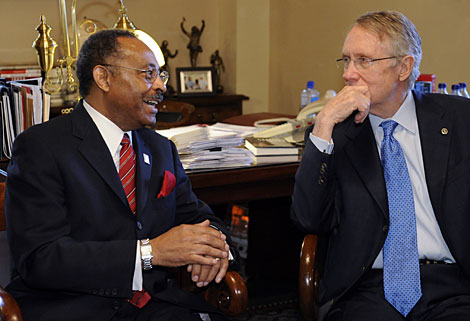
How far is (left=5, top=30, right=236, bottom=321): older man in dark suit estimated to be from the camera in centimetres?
175

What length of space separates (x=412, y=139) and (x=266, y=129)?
98 cm

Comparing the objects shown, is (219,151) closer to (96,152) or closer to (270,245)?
(96,152)

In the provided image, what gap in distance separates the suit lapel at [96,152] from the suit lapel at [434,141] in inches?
38.6

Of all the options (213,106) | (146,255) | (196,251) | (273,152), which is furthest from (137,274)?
(213,106)

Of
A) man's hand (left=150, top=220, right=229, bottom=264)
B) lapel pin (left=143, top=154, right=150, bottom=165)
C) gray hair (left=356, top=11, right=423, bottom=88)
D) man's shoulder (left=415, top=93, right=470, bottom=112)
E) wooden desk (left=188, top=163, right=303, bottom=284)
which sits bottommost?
wooden desk (left=188, top=163, right=303, bottom=284)

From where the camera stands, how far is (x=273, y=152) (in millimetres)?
2670

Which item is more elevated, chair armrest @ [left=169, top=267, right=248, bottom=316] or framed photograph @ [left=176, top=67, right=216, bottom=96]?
framed photograph @ [left=176, top=67, right=216, bottom=96]

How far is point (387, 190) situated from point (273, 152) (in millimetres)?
729

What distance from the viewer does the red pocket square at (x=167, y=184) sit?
201 centimetres

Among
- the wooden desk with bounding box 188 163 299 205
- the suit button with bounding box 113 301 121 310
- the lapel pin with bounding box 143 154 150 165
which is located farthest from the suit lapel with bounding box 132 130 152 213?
the wooden desk with bounding box 188 163 299 205

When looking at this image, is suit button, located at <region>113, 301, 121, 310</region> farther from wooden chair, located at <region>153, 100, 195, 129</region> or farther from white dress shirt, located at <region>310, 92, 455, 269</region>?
wooden chair, located at <region>153, 100, 195, 129</region>

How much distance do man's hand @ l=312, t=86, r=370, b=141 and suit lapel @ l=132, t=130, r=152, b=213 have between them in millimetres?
553

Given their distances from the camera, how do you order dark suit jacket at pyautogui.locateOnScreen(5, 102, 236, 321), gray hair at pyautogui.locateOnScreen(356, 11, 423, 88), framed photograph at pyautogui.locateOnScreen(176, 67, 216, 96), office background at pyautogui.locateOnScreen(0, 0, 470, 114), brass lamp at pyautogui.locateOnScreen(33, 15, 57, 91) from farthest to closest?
framed photograph at pyautogui.locateOnScreen(176, 67, 216, 96) → office background at pyautogui.locateOnScreen(0, 0, 470, 114) → brass lamp at pyautogui.locateOnScreen(33, 15, 57, 91) → gray hair at pyautogui.locateOnScreen(356, 11, 423, 88) → dark suit jacket at pyautogui.locateOnScreen(5, 102, 236, 321)

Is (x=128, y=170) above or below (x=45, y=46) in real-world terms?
below
